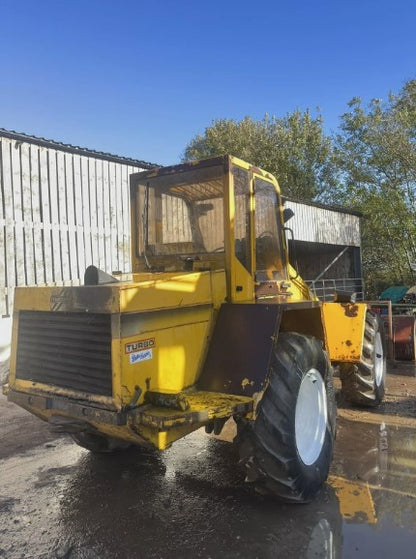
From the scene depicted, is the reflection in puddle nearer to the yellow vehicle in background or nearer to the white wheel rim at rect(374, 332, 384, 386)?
the yellow vehicle in background

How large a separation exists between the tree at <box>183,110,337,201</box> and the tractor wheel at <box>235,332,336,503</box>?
2339cm

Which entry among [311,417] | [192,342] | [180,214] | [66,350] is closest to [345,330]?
[311,417]

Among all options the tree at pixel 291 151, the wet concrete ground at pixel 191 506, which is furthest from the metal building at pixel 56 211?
the tree at pixel 291 151

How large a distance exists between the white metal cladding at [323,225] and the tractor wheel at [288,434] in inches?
464

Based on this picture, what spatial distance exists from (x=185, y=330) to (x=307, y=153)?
83.6 ft

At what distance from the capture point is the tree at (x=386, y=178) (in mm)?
18812

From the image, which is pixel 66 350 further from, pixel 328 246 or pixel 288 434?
pixel 328 246

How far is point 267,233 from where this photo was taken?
13.8 feet

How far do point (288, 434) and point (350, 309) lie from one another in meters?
2.71

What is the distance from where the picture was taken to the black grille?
2977 millimetres

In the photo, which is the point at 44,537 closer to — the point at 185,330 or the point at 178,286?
the point at 185,330

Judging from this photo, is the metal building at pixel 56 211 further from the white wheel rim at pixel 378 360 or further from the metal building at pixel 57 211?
the white wheel rim at pixel 378 360

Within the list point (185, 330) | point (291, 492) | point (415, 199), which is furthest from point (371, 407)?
point (415, 199)

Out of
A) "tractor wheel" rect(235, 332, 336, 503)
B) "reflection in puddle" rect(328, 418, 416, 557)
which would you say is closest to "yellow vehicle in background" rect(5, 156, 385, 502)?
"tractor wheel" rect(235, 332, 336, 503)
